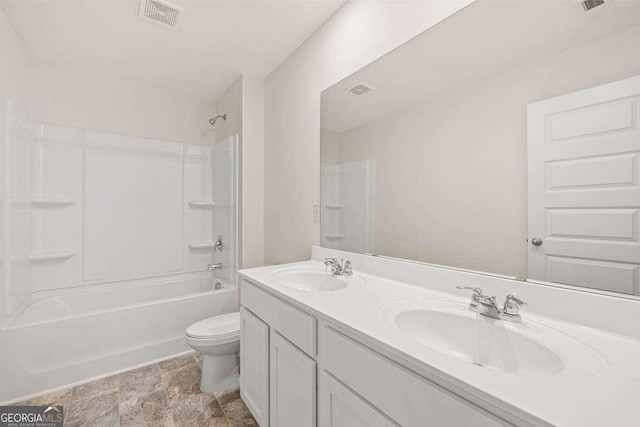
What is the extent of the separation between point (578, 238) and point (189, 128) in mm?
3218

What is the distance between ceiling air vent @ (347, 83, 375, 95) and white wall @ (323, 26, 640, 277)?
221 millimetres

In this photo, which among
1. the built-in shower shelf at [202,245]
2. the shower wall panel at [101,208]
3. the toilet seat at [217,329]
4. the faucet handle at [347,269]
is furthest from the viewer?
the built-in shower shelf at [202,245]

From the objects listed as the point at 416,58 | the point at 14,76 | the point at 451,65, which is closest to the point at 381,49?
the point at 416,58

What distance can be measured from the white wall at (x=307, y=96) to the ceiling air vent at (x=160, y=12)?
31.8 inches

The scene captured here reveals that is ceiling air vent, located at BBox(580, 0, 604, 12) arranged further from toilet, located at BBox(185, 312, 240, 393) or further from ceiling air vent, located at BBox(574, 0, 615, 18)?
toilet, located at BBox(185, 312, 240, 393)

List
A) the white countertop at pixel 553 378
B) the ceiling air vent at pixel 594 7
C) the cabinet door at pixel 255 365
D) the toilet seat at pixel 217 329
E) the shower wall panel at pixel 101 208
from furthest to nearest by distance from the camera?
1. the shower wall panel at pixel 101 208
2. the toilet seat at pixel 217 329
3. the cabinet door at pixel 255 365
4. the ceiling air vent at pixel 594 7
5. the white countertop at pixel 553 378

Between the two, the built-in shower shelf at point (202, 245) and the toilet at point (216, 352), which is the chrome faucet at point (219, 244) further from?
the toilet at point (216, 352)

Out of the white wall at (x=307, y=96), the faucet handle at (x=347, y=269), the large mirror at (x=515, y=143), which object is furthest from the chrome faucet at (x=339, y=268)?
the white wall at (x=307, y=96)

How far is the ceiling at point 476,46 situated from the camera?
844mm

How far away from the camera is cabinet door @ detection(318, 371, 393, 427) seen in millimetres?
751

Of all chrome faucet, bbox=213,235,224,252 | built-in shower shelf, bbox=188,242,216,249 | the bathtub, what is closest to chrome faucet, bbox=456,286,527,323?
the bathtub

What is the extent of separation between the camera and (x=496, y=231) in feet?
3.35

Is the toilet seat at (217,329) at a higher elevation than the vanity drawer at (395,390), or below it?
below

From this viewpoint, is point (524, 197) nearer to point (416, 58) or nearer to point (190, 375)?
point (416, 58)
